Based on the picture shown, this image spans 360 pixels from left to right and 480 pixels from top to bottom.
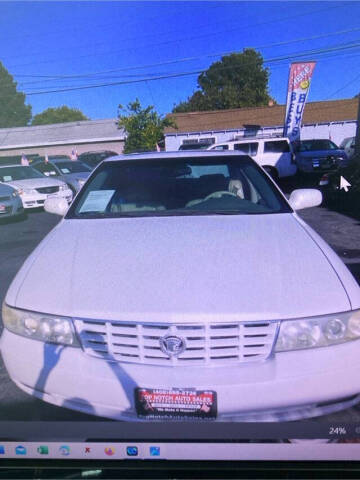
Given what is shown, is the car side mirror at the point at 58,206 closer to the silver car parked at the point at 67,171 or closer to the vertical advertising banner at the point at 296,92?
the silver car parked at the point at 67,171

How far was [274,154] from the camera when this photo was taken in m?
15.7

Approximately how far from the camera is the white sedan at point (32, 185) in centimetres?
1063

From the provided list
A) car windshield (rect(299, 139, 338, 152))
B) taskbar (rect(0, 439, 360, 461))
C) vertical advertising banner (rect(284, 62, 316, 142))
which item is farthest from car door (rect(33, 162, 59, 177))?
taskbar (rect(0, 439, 360, 461))

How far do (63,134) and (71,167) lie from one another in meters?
24.8

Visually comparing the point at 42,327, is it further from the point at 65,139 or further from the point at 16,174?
the point at 65,139

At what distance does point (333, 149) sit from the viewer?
56.1 feet

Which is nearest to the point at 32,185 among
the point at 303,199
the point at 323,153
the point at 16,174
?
the point at 16,174

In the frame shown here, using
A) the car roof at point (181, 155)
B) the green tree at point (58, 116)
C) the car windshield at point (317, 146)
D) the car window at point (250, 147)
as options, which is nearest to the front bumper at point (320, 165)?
the car windshield at point (317, 146)

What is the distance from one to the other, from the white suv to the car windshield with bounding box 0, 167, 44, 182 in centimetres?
646

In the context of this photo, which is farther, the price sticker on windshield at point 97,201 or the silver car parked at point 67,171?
the silver car parked at point 67,171

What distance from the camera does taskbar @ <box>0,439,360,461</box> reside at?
1448 mm

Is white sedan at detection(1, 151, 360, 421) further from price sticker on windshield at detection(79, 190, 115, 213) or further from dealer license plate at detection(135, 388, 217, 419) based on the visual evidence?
price sticker on windshield at detection(79, 190, 115, 213)

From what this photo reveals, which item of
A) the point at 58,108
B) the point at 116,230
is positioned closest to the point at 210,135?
the point at 116,230

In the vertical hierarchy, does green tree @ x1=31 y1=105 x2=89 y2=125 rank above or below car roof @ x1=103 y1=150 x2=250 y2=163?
below
